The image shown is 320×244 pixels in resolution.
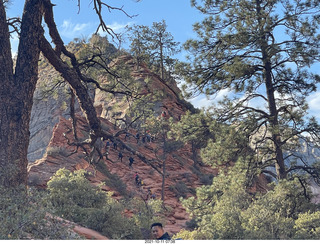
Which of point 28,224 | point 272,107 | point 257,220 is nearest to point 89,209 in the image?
point 28,224

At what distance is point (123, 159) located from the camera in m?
29.1

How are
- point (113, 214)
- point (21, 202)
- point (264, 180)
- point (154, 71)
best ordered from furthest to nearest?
point (154, 71) → point (264, 180) → point (113, 214) → point (21, 202)

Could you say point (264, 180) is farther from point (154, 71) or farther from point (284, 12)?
point (284, 12)

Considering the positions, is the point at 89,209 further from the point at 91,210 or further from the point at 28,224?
the point at 28,224

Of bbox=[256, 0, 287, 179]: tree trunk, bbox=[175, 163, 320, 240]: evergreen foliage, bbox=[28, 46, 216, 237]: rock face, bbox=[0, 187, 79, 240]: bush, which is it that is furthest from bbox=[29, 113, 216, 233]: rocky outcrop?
bbox=[0, 187, 79, 240]: bush

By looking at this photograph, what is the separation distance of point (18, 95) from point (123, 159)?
64.5ft

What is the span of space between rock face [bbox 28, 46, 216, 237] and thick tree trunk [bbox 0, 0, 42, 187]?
411cm

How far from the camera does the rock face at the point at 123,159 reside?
2123cm

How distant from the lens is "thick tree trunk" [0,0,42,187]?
9.38 m

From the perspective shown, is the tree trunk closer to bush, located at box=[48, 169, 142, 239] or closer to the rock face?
the rock face

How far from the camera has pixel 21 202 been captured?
7.36m

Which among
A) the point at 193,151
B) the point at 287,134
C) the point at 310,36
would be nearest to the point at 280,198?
the point at 287,134

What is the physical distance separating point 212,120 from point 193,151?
67.3 ft

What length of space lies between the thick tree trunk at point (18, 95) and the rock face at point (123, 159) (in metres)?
4.11
